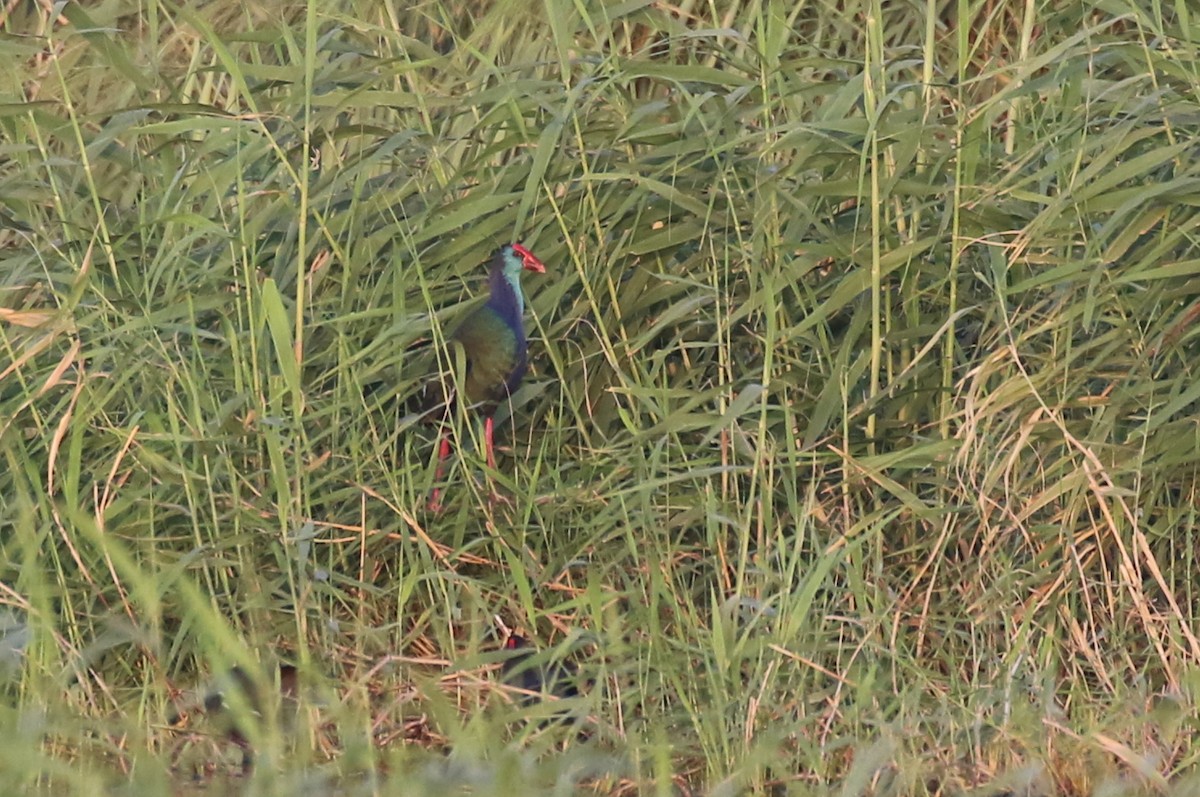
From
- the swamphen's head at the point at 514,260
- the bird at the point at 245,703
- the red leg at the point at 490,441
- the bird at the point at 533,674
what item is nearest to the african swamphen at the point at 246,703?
the bird at the point at 245,703

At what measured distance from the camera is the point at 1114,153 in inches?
111

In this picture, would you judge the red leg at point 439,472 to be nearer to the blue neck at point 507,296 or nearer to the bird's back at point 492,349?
the bird's back at point 492,349

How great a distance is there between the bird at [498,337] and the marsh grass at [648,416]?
0.18 ft

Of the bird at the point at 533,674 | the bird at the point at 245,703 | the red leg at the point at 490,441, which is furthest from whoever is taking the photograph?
the red leg at the point at 490,441

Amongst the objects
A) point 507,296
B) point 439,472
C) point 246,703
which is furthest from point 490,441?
point 246,703

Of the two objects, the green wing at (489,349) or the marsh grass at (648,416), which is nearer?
the marsh grass at (648,416)

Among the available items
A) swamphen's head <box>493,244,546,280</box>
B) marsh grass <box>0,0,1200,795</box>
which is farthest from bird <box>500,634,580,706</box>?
swamphen's head <box>493,244,546,280</box>

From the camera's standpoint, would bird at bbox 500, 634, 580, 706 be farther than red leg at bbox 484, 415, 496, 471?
No

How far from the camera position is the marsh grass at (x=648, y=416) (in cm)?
252

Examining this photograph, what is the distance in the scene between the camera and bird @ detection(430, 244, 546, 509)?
2955 millimetres

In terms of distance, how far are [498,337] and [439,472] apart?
0.74 ft

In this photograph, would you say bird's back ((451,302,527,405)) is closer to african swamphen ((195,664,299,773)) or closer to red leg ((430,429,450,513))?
red leg ((430,429,450,513))

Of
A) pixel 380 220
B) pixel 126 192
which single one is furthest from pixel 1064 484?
pixel 126 192

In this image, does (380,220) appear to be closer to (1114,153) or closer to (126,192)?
(126,192)
